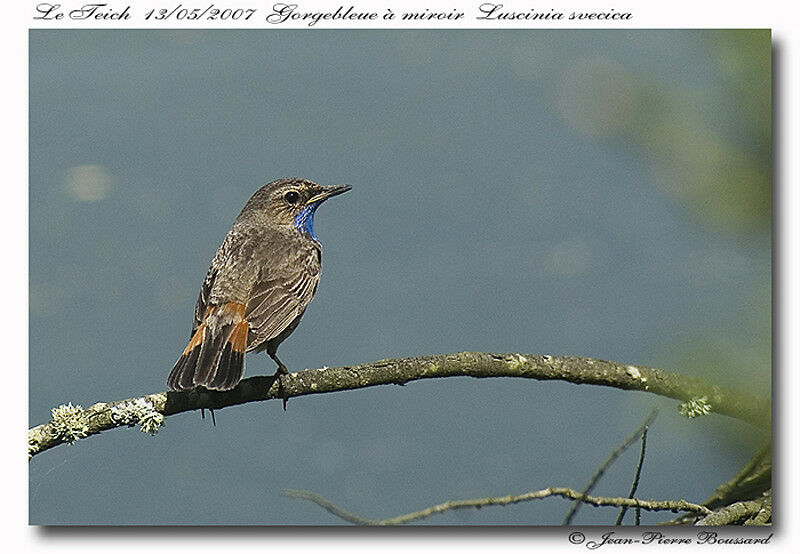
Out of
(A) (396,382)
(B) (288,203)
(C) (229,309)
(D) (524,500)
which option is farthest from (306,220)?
(D) (524,500)

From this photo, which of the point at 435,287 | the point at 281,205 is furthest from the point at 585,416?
the point at 281,205

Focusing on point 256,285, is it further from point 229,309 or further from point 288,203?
point 288,203

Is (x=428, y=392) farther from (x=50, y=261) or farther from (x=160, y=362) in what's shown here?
(x=50, y=261)

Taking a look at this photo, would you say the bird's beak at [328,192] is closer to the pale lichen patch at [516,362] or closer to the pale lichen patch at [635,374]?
the pale lichen patch at [516,362]

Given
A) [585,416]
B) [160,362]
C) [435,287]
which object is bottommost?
[585,416]

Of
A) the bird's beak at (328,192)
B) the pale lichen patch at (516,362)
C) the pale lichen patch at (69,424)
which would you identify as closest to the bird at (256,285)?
the bird's beak at (328,192)

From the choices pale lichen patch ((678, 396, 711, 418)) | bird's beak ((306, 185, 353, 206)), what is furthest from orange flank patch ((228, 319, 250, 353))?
pale lichen patch ((678, 396, 711, 418))
